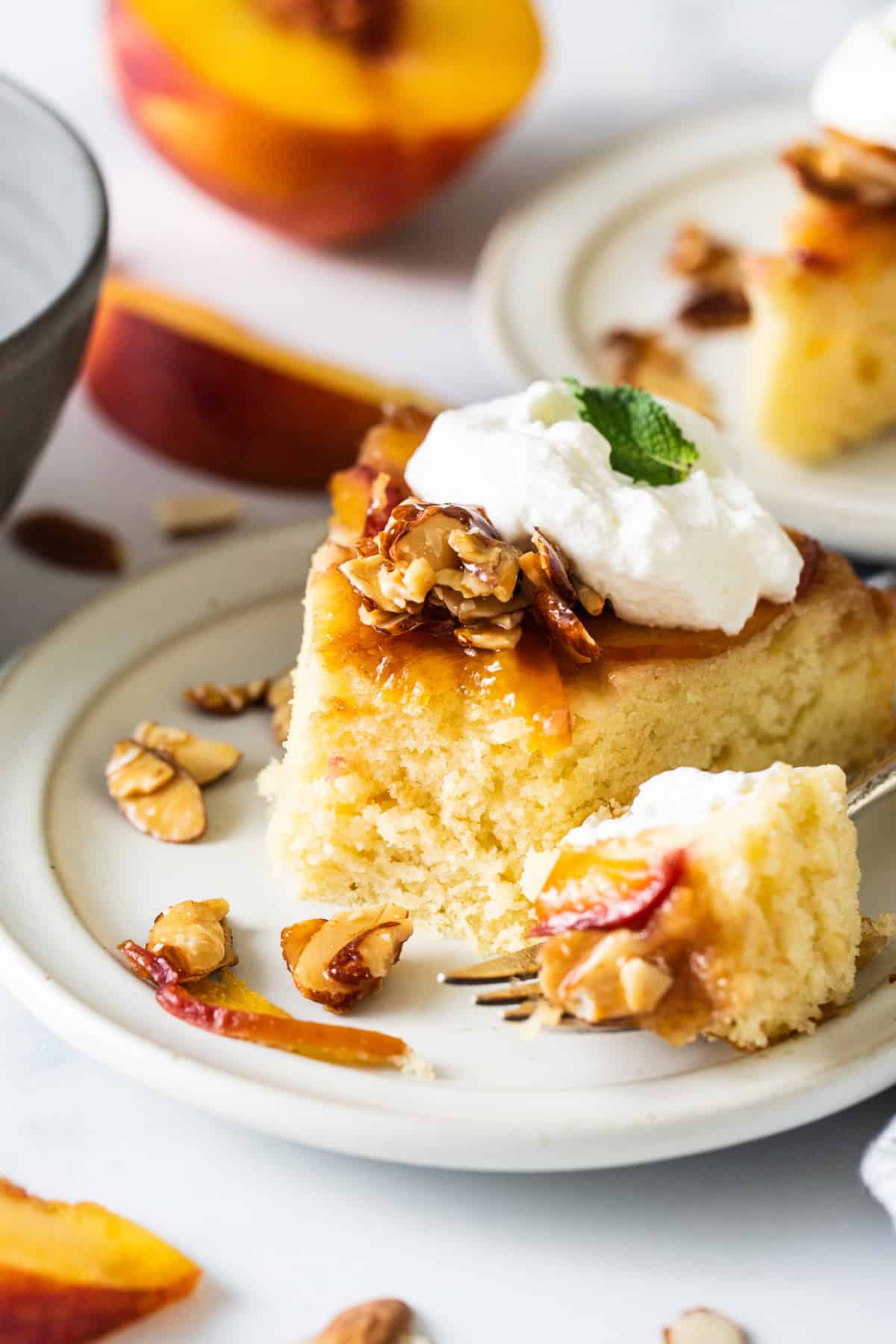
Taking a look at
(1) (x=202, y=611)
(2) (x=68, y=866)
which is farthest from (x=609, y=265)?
(2) (x=68, y=866)

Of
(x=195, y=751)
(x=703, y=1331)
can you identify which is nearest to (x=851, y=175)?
(x=195, y=751)

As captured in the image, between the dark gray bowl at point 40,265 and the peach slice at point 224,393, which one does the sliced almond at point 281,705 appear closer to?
the dark gray bowl at point 40,265

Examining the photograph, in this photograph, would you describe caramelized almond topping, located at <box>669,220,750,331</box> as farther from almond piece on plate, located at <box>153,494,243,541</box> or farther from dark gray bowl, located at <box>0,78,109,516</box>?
dark gray bowl, located at <box>0,78,109,516</box>

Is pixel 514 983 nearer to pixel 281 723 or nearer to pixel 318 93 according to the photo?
pixel 281 723

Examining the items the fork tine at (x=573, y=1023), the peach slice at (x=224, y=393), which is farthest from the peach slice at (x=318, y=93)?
the fork tine at (x=573, y=1023)

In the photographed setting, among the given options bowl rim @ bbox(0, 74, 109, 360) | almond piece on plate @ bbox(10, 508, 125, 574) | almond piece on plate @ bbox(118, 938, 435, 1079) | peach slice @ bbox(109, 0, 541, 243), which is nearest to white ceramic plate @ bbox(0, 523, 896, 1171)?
almond piece on plate @ bbox(118, 938, 435, 1079)

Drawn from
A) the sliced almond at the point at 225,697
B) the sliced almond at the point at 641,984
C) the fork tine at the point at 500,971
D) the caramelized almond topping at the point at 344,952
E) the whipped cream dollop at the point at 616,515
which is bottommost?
the sliced almond at the point at 225,697

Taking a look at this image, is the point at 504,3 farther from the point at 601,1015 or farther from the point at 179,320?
the point at 601,1015
